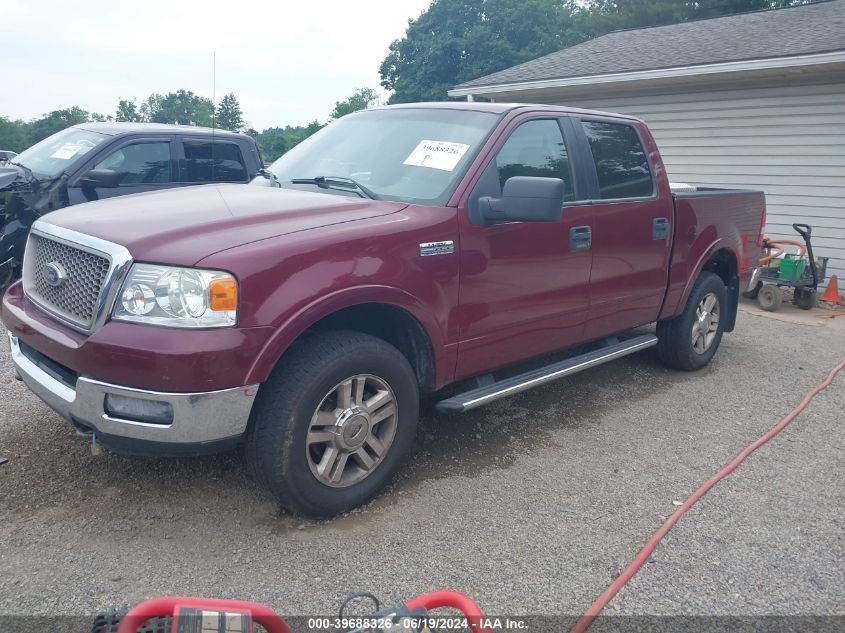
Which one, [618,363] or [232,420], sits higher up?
[232,420]

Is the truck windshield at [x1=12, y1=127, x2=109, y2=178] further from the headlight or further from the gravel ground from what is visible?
the headlight

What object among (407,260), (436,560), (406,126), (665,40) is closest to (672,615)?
(436,560)

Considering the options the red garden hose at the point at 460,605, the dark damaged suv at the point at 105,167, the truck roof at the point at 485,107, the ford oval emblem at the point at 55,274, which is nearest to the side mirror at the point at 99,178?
the dark damaged suv at the point at 105,167

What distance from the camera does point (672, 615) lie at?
2.64m

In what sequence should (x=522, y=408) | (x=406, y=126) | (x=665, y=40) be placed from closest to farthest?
(x=406, y=126)
(x=522, y=408)
(x=665, y=40)

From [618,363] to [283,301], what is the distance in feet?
12.8

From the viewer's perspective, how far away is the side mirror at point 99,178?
22.6ft

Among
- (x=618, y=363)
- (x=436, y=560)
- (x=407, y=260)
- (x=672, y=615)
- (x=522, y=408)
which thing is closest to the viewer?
(x=672, y=615)

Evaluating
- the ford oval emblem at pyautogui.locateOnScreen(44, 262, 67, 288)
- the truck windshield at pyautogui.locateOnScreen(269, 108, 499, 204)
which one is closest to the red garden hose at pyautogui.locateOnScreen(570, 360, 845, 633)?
the truck windshield at pyautogui.locateOnScreen(269, 108, 499, 204)

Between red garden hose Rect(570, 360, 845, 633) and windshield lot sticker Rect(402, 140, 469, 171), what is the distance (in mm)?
2077

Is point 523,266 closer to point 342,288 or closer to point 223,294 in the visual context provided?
point 342,288

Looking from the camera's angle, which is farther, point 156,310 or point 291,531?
point 291,531

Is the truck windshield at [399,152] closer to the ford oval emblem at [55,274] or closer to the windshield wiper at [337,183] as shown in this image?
the windshield wiper at [337,183]

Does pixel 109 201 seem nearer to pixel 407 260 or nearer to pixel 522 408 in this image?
pixel 407 260
